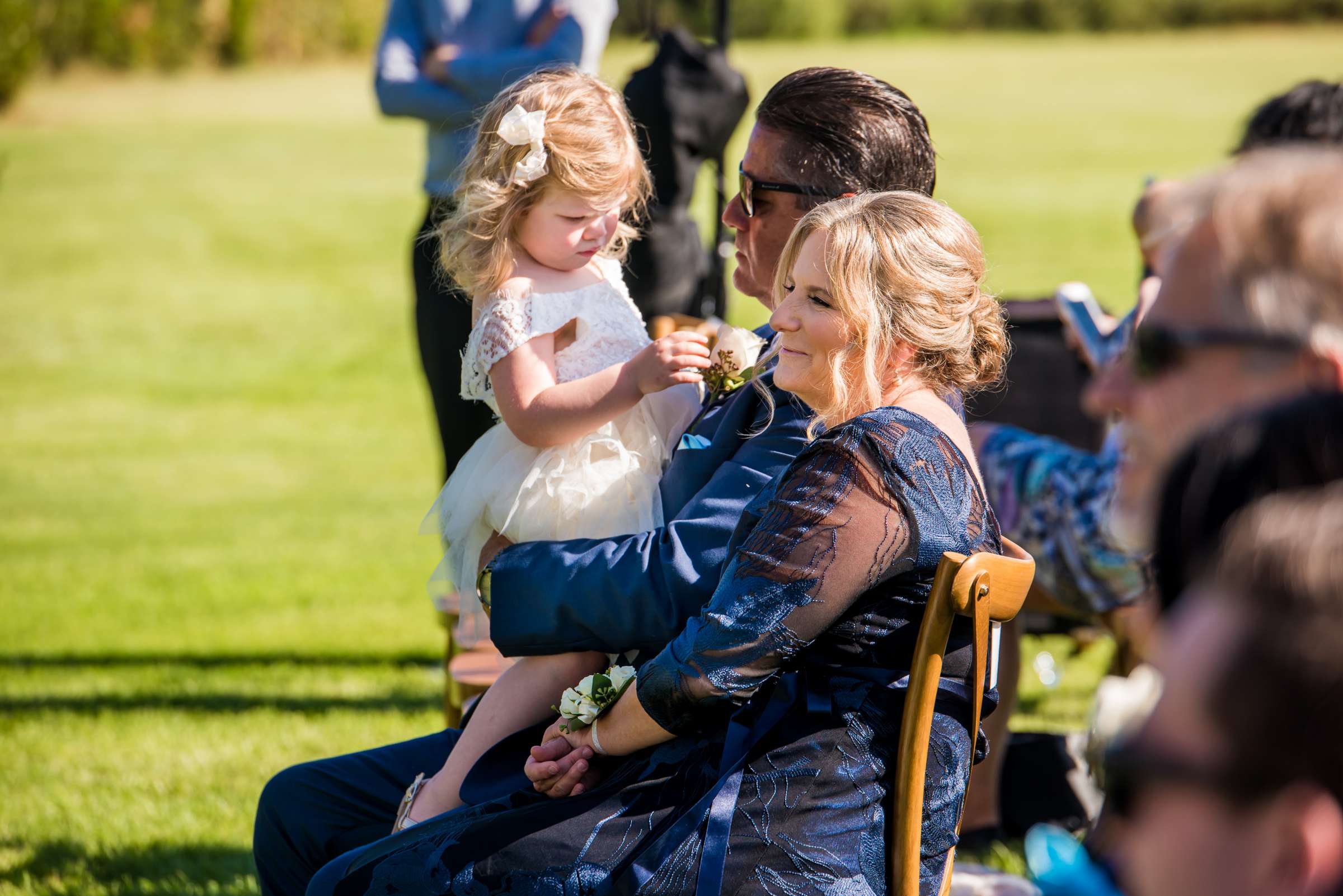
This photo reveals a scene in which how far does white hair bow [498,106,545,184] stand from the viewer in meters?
2.34

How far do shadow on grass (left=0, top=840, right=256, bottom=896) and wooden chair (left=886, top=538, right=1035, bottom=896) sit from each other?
2.13m

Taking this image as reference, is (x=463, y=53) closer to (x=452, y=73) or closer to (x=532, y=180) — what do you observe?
(x=452, y=73)

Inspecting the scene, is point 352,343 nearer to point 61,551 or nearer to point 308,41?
point 61,551

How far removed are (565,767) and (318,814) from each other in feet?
2.23

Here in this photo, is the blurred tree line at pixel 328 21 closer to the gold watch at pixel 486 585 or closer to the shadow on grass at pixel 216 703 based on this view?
the shadow on grass at pixel 216 703

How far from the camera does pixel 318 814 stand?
2336 mm

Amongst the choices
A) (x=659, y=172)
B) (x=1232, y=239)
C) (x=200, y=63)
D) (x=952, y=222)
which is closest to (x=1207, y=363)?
(x=1232, y=239)

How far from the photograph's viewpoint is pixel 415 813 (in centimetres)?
218

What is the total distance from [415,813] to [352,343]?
15731 millimetres

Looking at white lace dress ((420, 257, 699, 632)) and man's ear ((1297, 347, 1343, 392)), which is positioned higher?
man's ear ((1297, 347, 1343, 392))

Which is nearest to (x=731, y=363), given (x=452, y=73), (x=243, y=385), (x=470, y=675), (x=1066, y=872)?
(x=470, y=675)

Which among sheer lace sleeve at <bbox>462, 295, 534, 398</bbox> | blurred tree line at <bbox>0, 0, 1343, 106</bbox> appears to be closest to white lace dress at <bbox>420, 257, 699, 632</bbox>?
sheer lace sleeve at <bbox>462, 295, 534, 398</bbox>

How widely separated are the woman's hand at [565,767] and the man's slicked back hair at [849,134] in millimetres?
1000

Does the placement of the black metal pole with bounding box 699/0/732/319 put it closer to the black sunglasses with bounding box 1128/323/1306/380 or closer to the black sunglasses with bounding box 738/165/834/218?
the black sunglasses with bounding box 738/165/834/218
